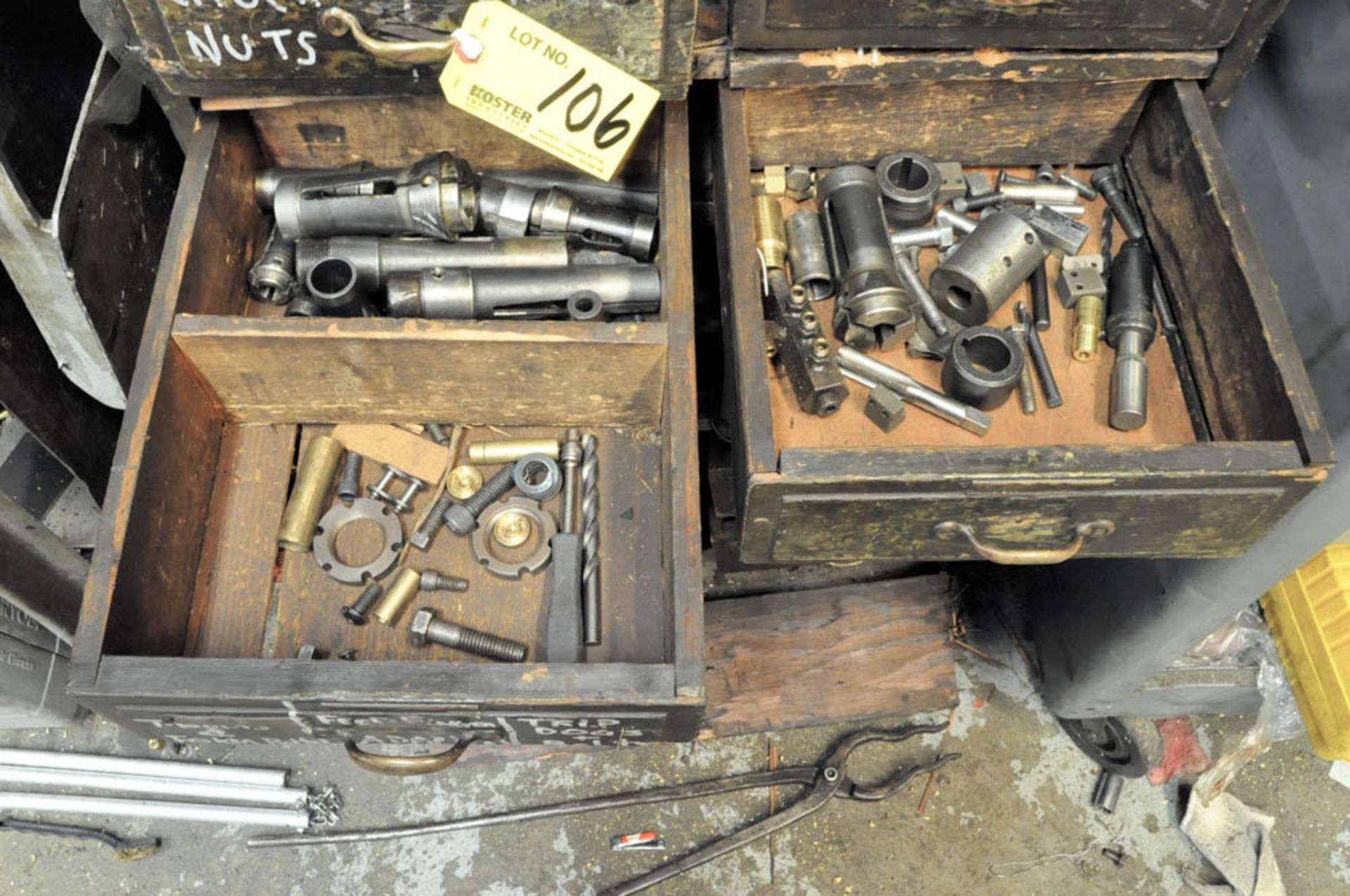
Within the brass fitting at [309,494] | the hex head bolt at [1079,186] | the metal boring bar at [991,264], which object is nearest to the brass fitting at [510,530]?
the brass fitting at [309,494]

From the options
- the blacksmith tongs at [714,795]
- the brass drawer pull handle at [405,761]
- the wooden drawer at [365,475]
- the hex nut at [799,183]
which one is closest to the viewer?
the wooden drawer at [365,475]

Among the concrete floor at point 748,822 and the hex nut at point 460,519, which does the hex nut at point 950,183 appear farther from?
the concrete floor at point 748,822

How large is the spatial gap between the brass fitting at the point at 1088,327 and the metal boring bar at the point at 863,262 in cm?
27

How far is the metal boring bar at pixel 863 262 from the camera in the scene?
148cm

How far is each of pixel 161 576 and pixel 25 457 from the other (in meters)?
0.83

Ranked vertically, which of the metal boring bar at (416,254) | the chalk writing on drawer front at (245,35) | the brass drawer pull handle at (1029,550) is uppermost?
the chalk writing on drawer front at (245,35)

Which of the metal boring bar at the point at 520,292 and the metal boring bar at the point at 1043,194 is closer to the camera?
the metal boring bar at the point at 520,292

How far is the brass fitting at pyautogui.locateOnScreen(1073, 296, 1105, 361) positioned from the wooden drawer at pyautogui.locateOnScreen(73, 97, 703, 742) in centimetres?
64

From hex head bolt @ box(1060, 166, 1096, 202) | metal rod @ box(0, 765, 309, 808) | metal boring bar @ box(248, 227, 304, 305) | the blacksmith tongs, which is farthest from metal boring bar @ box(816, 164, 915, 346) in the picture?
metal rod @ box(0, 765, 309, 808)

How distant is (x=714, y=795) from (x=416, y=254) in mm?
1374

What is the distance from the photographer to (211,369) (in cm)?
147

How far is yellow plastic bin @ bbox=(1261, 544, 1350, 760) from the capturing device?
1.74 meters

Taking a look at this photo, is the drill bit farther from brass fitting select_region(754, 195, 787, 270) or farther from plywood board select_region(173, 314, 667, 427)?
brass fitting select_region(754, 195, 787, 270)

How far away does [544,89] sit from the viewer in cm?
132
